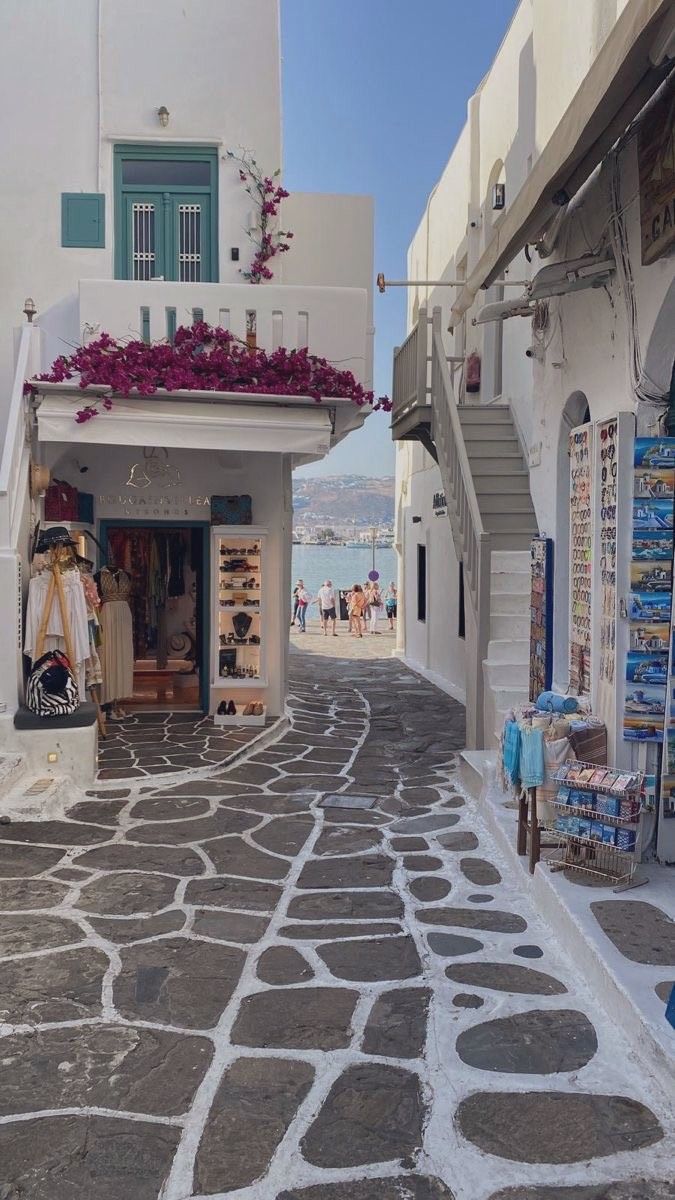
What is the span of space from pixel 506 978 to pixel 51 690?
18.6ft

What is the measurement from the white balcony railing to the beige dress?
3.24 meters

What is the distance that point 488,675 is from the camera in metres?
9.34

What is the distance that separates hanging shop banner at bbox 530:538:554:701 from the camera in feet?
26.2

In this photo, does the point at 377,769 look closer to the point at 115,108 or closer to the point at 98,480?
the point at 98,480

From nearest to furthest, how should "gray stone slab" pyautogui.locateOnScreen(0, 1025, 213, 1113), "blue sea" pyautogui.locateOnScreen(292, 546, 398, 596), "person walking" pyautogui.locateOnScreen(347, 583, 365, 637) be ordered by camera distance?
"gray stone slab" pyautogui.locateOnScreen(0, 1025, 213, 1113)
"person walking" pyautogui.locateOnScreen(347, 583, 365, 637)
"blue sea" pyautogui.locateOnScreen(292, 546, 398, 596)

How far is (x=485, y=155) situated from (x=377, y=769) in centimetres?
1094

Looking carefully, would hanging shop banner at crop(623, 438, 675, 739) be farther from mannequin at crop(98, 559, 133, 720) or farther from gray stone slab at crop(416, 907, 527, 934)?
mannequin at crop(98, 559, 133, 720)

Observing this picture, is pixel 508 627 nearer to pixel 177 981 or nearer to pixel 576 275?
pixel 576 275

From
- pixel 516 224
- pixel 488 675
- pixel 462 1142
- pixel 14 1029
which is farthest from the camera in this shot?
pixel 488 675

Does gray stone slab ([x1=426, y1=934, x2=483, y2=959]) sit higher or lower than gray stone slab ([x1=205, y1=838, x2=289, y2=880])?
lower

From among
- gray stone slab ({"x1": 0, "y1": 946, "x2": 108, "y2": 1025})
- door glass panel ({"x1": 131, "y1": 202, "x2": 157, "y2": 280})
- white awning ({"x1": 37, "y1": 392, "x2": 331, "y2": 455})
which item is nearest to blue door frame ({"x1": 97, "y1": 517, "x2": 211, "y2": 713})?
white awning ({"x1": 37, "y1": 392, "x2": 331, "y2": 455})

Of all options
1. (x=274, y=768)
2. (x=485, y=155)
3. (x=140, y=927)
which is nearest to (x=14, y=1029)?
(x=140, y=927)

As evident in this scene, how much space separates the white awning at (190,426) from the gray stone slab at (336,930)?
19.8 feet

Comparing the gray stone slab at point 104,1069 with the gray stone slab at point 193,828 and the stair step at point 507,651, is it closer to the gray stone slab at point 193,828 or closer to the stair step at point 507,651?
the gray stone slab at point 193,828
